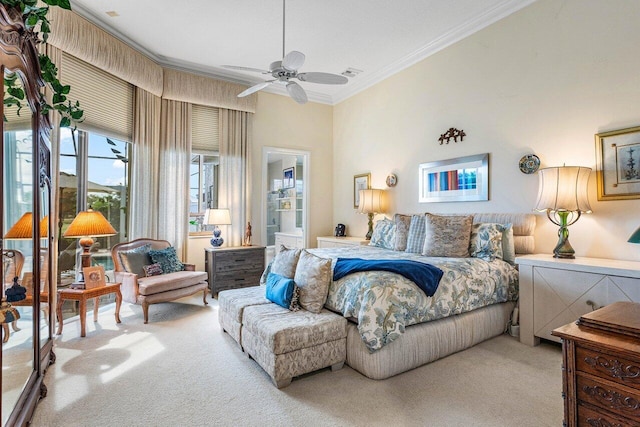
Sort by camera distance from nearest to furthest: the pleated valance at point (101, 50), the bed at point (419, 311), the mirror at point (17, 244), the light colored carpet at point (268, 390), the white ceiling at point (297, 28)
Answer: the mirror at point (17, 244) < the light colored carpet at point (268, 390) < the bed at point (419, 311) < the pleated valance at point (101, 50) < the white ceiling at point (297, 28)

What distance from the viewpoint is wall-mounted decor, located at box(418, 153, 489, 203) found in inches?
150

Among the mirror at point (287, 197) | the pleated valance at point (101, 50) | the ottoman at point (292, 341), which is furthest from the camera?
the mirror at point (287, 197)

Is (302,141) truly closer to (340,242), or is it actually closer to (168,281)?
(340,242)

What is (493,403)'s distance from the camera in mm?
2010

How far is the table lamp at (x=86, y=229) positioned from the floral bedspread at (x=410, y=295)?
2.39 metres

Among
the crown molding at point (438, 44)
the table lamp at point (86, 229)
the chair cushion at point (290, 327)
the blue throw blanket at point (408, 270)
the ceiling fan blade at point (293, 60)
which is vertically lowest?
the chair cushion at point (290, 327)

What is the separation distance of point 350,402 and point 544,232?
261 cm

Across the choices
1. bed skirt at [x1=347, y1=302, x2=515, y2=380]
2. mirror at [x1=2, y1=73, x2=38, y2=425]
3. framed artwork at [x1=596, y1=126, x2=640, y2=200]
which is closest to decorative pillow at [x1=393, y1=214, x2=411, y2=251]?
bed skirt at [x1=347, y1=302, x2=515, y2=380]

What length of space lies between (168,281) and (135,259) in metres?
0.57

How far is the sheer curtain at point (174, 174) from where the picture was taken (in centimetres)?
463

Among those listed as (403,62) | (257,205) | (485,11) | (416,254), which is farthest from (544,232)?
(257,205)

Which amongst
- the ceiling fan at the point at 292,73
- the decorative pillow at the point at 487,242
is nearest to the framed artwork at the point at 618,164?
the decorative pillow at the point at 487,242

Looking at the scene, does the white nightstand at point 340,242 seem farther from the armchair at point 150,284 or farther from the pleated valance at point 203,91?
the pleated valance at point 203,91

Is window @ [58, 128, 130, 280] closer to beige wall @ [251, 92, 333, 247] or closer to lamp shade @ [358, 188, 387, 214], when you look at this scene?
beige wall @ [251, 92, 333, 247]
